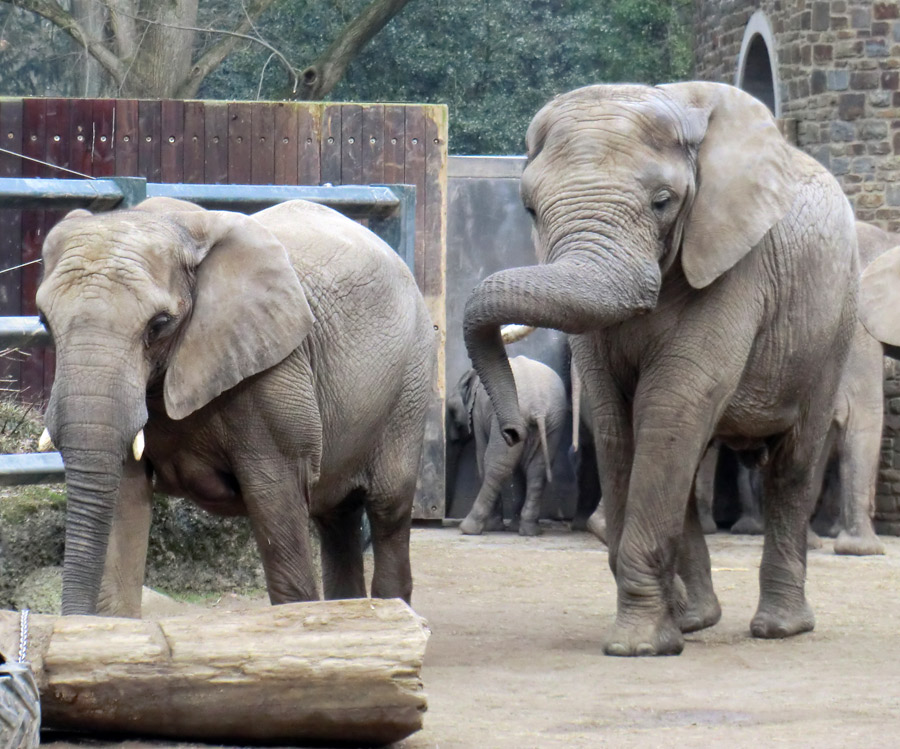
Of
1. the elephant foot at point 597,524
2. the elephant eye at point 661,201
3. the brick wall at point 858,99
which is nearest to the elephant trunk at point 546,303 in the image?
the elephant eye at point 661,201

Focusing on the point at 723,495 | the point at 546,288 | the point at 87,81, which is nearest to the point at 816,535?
the point at 723,495

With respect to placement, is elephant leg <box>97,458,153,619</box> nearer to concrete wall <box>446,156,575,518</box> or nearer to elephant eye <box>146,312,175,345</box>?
elephant eye <box>146,312,175,345</box>

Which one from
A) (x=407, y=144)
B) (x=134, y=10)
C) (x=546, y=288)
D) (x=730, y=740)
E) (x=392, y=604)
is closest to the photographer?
(x=392, y=604)

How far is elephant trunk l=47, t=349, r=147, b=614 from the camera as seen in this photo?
4.48 m

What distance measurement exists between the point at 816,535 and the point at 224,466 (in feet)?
23.6

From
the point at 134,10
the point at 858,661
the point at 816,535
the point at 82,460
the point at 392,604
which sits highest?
the point at 134,10

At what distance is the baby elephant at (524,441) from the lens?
1170cm

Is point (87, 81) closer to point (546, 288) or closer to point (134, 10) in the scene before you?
point (134, 10)

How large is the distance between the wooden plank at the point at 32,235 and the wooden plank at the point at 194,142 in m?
0.91

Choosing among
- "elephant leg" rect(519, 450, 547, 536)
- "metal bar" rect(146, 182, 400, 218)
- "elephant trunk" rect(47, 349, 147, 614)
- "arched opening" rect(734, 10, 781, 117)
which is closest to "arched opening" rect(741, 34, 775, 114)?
"arched opening" rect(734, 10, 781, 117)

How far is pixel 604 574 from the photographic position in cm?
955

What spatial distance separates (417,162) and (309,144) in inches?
28.3

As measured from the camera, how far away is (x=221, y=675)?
418 cm

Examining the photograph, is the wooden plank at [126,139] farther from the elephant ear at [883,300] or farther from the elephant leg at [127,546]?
the elephant leg at [127,546]
